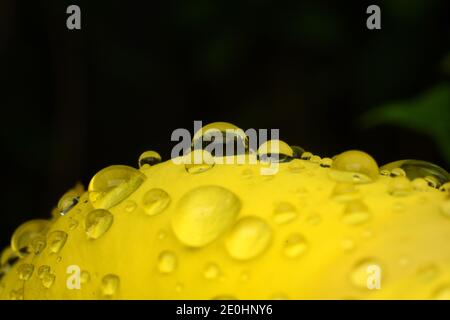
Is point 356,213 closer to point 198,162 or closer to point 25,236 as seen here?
point 198,162

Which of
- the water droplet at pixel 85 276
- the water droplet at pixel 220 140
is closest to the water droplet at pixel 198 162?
the water droplet at pixel 220 140

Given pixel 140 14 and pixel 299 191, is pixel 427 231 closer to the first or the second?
pixel 299 191

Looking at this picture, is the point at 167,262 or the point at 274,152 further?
the point at 274,152

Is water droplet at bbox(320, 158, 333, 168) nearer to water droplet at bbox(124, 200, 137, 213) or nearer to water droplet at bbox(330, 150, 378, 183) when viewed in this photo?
water droplet at bbox(330, 150, 378, 183)

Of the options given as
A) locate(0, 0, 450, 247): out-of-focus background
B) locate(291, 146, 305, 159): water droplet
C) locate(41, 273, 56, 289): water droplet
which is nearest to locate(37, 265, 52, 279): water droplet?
locate(41, 273, 56, 289): water droplet

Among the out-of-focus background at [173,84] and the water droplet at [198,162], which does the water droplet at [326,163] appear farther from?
the out-of-focus background at [173,84]

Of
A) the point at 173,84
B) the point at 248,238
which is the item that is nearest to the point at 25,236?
the point at 248,238
